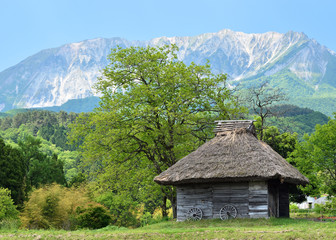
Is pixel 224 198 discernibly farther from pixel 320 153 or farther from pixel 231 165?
pixel 320 153

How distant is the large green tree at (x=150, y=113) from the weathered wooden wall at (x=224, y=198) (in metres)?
5.44

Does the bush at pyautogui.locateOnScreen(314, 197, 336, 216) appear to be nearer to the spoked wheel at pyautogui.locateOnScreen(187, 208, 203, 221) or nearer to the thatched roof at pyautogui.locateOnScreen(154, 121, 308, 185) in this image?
the thatched roof at pyautogui.locateOnScreen(154, 121, 308, 185)

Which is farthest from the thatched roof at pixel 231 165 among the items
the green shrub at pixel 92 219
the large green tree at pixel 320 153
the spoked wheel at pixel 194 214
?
the green shrub at pixel 92 219

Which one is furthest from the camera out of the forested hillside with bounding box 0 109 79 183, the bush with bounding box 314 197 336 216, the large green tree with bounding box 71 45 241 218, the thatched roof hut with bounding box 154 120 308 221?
the forested hillside with bounding box 0 109 79 183

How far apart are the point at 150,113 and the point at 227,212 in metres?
8.55

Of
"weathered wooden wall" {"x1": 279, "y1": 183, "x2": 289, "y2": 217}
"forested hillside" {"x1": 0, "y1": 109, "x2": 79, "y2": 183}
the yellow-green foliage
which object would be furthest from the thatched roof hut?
→ "forested hillside" {"x1": 0, "y1": 109, "x2": 79, "y2": 183}

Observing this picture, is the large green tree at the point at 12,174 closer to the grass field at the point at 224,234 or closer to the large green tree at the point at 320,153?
the grass field at the point at 224,234

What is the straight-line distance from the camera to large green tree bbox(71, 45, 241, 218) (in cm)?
2862

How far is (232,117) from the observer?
3178 cm

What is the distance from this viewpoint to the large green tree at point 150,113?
2862 centimetres

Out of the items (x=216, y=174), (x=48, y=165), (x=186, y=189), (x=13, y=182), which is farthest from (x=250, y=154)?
(x=48, y=165)

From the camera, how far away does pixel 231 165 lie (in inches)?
891

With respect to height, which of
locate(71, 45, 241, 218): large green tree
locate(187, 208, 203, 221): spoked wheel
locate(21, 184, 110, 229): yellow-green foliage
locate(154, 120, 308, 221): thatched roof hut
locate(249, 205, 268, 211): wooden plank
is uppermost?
locate(71, 45, 241, 218): large green tree

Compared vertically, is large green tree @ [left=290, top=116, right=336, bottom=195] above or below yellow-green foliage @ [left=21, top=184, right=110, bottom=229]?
above
